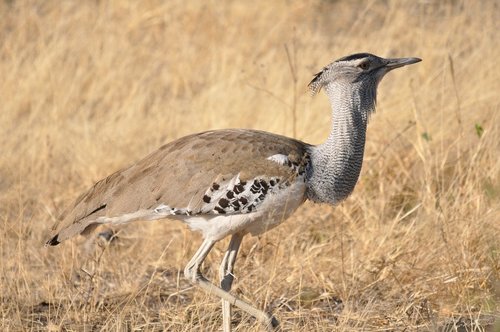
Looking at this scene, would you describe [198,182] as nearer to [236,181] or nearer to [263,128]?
[236,181]

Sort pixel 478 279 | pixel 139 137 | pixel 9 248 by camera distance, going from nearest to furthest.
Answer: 1. pixel 478 279
2. pixel 9 248
3. pixel 139 137

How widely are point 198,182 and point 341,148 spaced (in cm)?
58

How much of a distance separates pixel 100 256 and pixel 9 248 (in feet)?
1.98

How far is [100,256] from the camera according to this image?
4.18 metres

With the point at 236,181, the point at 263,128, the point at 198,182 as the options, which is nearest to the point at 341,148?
the point at 236,181

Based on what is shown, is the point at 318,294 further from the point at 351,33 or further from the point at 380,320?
the point at 351,33

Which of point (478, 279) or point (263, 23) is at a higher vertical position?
point (263, 23)

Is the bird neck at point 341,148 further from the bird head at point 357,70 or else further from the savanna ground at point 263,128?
the savanna ground at point 263,128

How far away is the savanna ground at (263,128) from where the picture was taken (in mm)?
4074

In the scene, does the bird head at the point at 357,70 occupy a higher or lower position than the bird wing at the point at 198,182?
higher

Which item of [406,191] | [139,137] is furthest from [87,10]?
[406,191]

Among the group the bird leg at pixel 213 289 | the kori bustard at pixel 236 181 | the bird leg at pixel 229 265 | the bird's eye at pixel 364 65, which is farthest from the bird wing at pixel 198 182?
the bird's eye at pixel 364 65

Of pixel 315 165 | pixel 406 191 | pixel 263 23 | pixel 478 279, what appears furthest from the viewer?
pixel 263 23

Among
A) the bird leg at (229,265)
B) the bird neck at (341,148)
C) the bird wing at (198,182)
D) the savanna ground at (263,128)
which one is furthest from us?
the savanna ground at (263,128)
